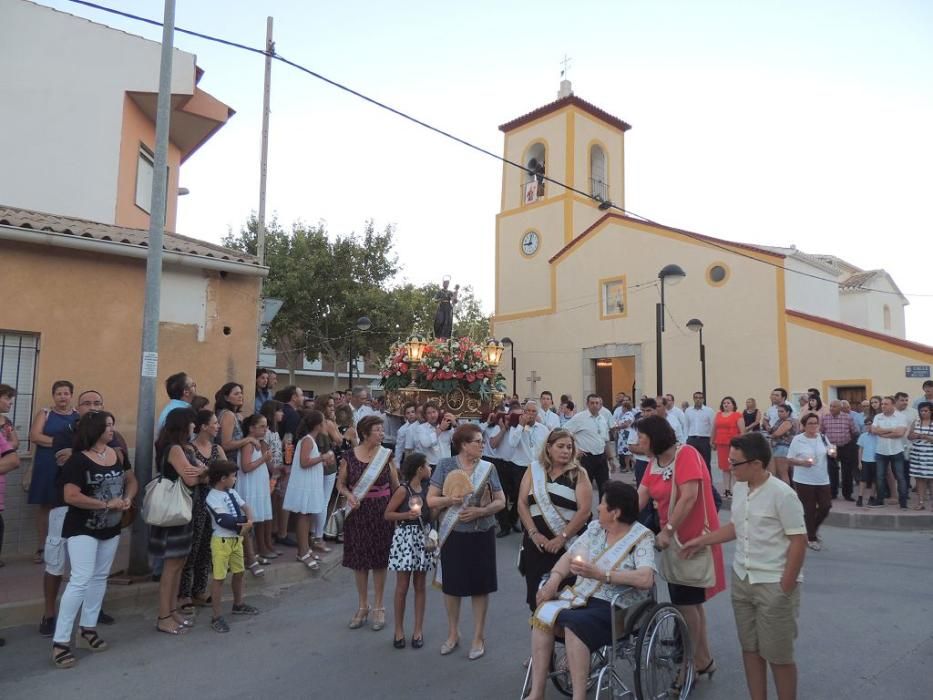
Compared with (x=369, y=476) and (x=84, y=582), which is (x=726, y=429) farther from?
(x=84, y=582)

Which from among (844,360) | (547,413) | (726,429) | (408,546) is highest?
(844,360)

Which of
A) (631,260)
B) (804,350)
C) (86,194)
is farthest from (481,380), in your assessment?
(631,260)

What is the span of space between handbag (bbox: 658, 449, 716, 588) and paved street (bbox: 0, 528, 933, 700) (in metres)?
0.70

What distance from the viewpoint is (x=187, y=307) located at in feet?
28.1

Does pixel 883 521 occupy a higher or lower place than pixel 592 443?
lower

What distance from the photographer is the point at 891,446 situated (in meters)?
10.3

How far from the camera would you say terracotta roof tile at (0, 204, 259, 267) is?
7.55 m

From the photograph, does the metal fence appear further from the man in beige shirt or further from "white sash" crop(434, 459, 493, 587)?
the man in beige shirt

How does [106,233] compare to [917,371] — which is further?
[917,371]

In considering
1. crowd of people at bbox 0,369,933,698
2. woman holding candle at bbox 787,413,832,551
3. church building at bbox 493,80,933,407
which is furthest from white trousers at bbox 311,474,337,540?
church building at bbox 493,80,933,407

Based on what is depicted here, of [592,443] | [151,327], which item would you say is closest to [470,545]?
[151,327]

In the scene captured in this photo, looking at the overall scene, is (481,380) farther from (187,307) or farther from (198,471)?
(198,471)

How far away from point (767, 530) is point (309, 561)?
488cm

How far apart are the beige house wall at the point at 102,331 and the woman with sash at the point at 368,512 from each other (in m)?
3.82
